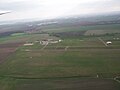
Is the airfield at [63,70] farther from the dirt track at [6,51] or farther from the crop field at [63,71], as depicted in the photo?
the dirt track at [6,51]

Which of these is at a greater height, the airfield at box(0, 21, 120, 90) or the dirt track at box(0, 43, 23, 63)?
the dirt track at box(0, 43, 23, 63)

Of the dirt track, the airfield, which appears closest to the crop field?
the airfield

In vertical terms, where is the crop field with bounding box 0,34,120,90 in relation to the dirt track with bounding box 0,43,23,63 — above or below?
below

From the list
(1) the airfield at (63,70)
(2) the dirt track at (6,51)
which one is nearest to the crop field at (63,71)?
(1) the airfield at (63,70)

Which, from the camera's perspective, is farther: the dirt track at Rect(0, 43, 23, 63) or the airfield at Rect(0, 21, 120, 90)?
the dirt track at Rect(0, 43, 23, 63)

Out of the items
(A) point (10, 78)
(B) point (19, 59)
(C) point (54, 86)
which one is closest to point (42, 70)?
(A) point (10, 78)

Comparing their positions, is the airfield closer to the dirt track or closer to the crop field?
the crop field

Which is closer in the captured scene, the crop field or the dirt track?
the crop field

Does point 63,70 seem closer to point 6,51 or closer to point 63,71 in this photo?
point 63,71
